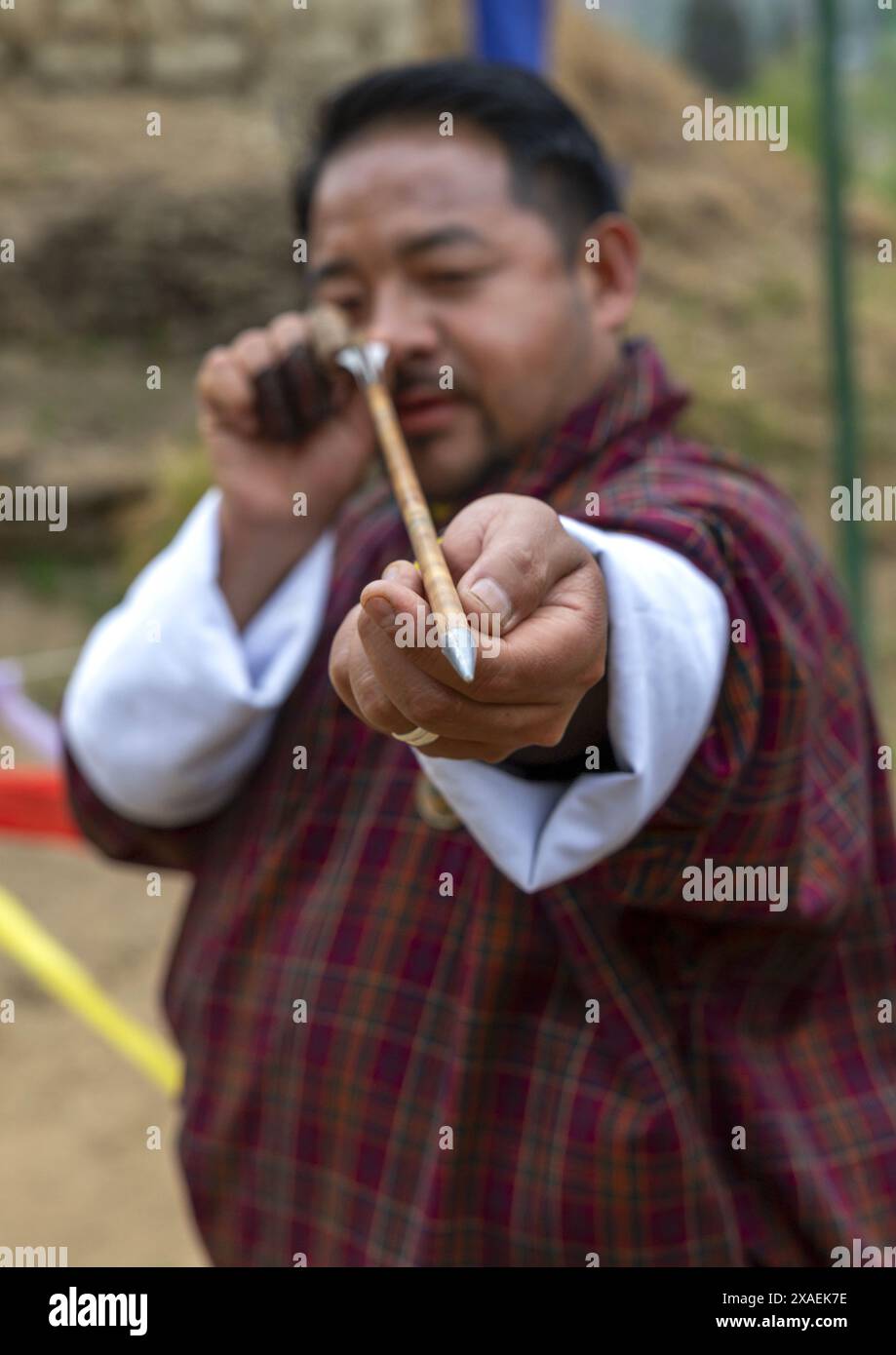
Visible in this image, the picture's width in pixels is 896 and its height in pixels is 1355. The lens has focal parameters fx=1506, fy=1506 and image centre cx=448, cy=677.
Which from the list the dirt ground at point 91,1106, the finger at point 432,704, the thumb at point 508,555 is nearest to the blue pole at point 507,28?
the dirt ground at point 91,1106

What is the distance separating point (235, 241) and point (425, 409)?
4847 mm

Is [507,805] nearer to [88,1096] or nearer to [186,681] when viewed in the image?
[186,681]

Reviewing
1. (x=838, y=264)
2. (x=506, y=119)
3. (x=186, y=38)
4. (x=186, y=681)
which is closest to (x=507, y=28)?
(x=838, y=264)

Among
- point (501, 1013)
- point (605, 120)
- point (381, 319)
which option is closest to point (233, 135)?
point (605, 120)

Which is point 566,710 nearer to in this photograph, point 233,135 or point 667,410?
point 667,410

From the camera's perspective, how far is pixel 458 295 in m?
1.13

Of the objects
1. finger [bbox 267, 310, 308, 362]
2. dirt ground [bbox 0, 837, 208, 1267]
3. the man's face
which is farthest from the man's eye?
dirt ground [bbox 0, 837, 208, 1267]

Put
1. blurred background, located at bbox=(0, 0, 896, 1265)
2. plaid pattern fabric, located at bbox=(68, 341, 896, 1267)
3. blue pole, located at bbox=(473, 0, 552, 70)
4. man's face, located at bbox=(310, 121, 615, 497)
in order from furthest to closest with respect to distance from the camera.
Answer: blurred background, located at bbox=(0, 0, 896, 1265) < blue pole, located at bbox=(473, 0, 552, 70) < man's face, located at bbox=(310, 121, 615, 497) < plaid pattern fabric, located at bbox=(68, 341, 896, 1267)

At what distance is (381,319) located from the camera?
3.73 feet

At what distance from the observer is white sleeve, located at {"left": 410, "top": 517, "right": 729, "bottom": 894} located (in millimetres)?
822

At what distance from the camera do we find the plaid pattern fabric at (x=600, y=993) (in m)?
0.93

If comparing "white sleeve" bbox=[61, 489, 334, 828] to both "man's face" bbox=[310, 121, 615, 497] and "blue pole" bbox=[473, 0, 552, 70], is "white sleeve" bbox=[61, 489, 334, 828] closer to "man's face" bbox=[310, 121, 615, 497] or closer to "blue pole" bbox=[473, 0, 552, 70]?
"man's face" bbox=[310, 121, 615, 497]

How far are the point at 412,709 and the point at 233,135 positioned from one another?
18.1 ft
